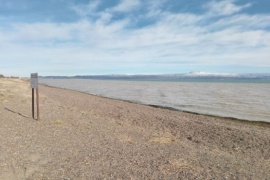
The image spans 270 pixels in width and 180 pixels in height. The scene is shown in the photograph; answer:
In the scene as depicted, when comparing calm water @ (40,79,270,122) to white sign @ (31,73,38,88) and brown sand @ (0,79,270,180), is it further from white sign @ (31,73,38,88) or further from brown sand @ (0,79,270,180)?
white sign @ (31,73,38,88)

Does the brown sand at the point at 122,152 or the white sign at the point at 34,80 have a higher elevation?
the white sign at the point at 34,80

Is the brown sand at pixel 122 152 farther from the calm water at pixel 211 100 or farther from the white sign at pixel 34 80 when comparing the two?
the calm water at pixel 211 100

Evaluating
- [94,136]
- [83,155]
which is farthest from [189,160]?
[94,136]

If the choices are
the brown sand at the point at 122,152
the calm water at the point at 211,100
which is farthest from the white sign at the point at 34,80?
the calm water at the point at 211,100

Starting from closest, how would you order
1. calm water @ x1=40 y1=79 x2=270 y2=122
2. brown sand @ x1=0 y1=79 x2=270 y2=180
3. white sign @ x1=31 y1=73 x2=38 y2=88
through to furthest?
brown sand @ x1=0 y1=79 x2=270 y2=180
white sign @ x1=31 y1=73 x2=38 y2=88
calm water @ x1=40 y1=79 x2=270 y2=122

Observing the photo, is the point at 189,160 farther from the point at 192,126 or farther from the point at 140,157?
the point at 192,126

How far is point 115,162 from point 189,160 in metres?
2.35

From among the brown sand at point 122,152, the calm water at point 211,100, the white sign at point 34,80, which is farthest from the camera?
the calm water at point 211,100

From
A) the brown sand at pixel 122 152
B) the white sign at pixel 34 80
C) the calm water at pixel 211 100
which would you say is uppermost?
the white sign at pixel 34 80

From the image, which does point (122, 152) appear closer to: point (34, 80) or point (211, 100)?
point (34, 80)

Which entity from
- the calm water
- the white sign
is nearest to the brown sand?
the white sign

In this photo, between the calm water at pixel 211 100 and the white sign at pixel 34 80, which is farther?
the calm water at pixel 211 100

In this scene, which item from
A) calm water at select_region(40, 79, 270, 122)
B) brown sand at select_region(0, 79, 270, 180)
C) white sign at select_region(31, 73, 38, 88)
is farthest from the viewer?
calm water at select_region(40, 79, 270, 122)

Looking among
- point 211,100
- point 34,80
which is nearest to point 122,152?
point 34,80
